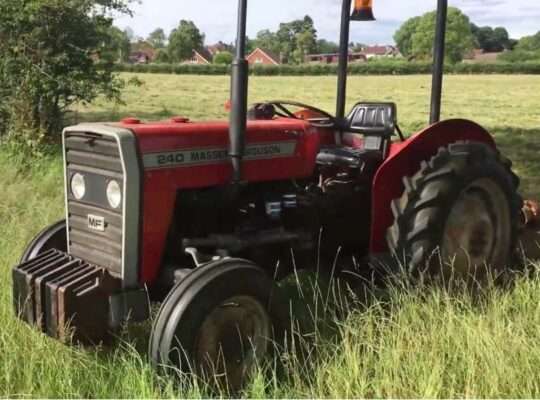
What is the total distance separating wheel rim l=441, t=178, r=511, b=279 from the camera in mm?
3941

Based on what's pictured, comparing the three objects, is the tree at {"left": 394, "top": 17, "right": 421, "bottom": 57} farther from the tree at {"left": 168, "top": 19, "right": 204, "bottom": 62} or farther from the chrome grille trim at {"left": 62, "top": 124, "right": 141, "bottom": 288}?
the chrome grille trim at {"left": 62, "top": 124, "right": 141, "bottom": 288}

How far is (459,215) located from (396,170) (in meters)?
0.46

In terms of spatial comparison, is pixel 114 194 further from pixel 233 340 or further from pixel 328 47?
pixel 328 47

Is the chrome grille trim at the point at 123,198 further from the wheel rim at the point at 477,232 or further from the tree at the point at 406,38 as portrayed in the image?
the tree at the point at 406,38

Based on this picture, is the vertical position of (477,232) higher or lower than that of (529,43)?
lower

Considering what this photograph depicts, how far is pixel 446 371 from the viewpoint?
2930 millimetres

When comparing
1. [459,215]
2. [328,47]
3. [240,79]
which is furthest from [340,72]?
[328,47]

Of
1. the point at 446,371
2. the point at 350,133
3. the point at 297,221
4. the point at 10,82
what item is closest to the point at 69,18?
the point at 10,82

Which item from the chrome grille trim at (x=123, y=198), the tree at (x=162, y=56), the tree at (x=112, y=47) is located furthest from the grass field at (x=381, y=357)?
the tree at (x=162, y=56)

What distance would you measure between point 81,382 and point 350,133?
245 cm

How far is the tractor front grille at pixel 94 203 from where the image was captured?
3131 millimetres

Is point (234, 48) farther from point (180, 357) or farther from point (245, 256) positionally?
point (180, 357)

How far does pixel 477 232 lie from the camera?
13.5ft

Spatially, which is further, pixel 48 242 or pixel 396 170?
pixel 396 170
